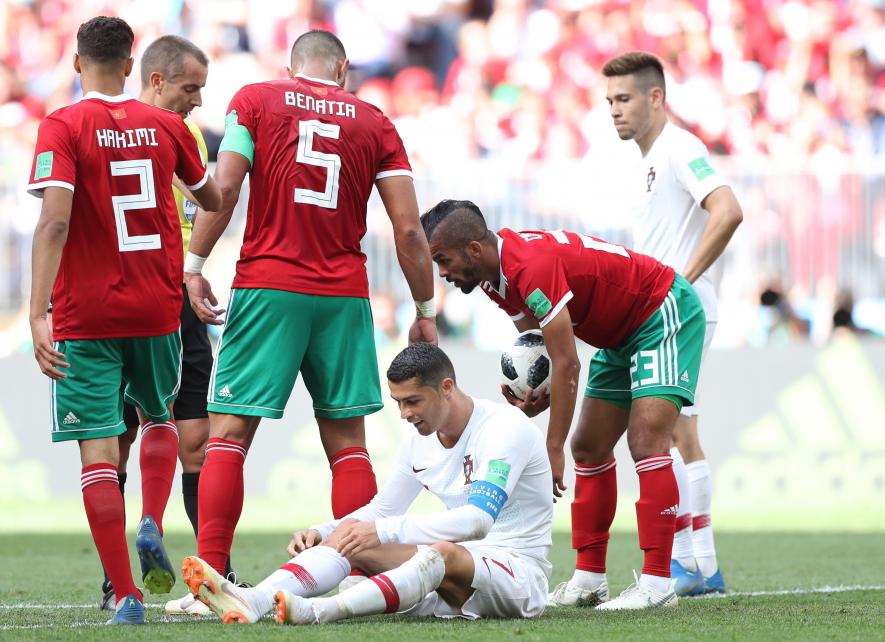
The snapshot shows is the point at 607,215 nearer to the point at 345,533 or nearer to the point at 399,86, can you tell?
the point at 399,86

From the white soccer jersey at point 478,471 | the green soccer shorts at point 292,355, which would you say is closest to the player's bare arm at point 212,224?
the green soccer shorts at point 292,355

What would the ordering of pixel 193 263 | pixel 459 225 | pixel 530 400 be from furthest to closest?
1. pixel 530 400
2. pixel 193 263
3. pixel 459 225

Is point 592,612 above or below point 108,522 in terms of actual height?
below

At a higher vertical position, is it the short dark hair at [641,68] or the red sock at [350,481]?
the short dark hair at [641,68]

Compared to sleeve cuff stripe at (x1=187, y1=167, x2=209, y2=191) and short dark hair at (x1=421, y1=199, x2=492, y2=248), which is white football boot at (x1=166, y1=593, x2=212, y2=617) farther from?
short dark hair at (x1=421, y1=199, x2=492, y2=248)

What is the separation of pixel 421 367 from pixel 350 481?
29.2 inches

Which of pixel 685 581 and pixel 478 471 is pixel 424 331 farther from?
pixel 685 581

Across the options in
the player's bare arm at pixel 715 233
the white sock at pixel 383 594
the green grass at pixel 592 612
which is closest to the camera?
the green grass at pixel 592 612

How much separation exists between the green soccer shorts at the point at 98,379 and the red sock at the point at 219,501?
1.19ft

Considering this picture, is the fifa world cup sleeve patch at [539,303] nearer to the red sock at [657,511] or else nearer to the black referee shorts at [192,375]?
the red sock at [657,511]

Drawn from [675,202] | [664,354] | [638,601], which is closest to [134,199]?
[664,354]

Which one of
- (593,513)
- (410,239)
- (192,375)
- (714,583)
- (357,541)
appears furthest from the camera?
(192,375)

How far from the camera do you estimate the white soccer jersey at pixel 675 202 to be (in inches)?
260

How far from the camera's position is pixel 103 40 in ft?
16.1
